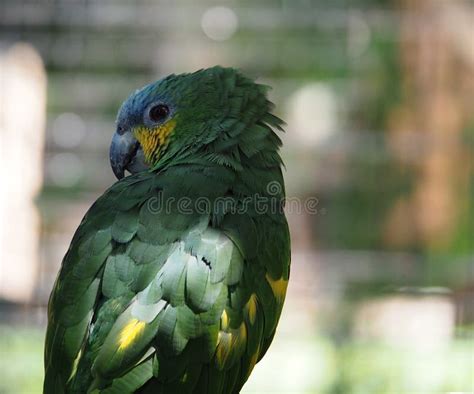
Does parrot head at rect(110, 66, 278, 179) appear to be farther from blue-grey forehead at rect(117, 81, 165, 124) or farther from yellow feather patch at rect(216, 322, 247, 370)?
yellow feather patch at rect(216, 322, 247, 370)

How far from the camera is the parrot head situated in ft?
4.54

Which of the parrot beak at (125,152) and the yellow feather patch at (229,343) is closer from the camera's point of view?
the yellow feather patch at (229,343)

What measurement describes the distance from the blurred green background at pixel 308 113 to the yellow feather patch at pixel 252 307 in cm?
187

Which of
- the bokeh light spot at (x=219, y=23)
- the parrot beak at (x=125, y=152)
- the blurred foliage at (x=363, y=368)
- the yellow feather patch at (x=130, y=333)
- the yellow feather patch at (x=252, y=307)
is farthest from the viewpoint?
the bokeh light spot at (x=219, y=23)

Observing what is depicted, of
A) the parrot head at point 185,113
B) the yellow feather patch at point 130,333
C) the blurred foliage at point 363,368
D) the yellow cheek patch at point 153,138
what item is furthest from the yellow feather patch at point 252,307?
the blurred foliage at point 363,368

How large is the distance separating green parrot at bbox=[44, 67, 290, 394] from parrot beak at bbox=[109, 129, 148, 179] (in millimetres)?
177

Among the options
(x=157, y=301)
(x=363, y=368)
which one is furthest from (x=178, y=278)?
(x=363, y=368)

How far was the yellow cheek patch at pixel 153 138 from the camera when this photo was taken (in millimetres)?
1431

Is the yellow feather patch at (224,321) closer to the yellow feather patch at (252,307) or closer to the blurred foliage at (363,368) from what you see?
the yellow feather patch at (252,307)

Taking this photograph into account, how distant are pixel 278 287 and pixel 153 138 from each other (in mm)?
422

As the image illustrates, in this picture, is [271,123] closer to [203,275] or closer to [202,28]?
[203,275]

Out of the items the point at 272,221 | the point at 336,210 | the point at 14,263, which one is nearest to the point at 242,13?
the point at 336,210

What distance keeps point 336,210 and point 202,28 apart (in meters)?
1.05

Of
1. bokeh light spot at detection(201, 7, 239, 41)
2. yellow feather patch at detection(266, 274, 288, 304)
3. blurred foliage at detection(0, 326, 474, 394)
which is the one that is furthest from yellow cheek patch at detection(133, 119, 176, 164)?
bokeh light spot at detection(201, 7, 239, 41)
